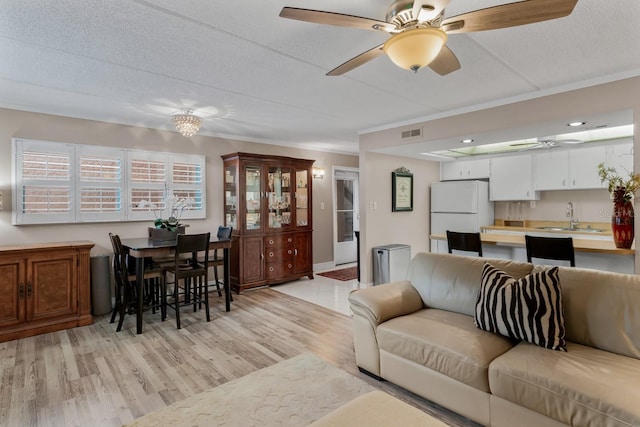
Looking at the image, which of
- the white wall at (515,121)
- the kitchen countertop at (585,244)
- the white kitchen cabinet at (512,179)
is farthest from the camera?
the white kitchen cabinet at (512,179)

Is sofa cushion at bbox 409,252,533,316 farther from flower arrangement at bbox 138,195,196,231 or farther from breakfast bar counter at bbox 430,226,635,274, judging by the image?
flower arrangement at bbox 138,195,196,231

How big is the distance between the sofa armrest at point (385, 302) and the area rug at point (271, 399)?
0.50 metres

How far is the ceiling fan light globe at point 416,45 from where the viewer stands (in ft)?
5.11

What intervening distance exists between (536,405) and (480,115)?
3028mm

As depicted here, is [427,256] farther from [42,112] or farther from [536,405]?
[42,112]

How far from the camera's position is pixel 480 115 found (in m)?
3.75

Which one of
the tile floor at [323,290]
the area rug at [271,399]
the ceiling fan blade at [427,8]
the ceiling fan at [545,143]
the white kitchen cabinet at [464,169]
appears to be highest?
the ceiling fan at [545,143]

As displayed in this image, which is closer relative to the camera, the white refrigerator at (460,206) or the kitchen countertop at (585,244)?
the kitchen countertop at (585,244)

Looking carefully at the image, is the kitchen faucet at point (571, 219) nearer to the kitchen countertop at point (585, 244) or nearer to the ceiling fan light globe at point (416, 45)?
the kitchen countertop at point (585, 244)

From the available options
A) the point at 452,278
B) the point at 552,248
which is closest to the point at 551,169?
the point at 552,248

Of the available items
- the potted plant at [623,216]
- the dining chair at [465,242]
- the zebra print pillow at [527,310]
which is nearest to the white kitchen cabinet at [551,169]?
the potted plant at [623,216]

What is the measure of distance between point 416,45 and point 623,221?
2.74 m

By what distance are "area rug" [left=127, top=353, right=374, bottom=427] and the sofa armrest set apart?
499 millimetres

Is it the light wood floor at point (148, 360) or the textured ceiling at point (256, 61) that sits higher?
the textured ceiling at point (256, 61)
